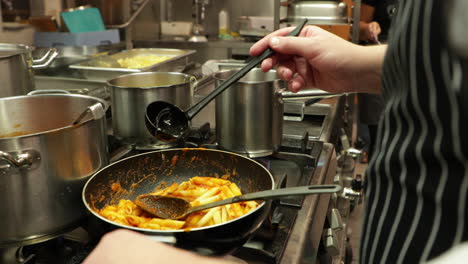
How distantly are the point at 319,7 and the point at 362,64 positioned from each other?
1.61m

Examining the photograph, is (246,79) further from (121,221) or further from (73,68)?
(73,68)

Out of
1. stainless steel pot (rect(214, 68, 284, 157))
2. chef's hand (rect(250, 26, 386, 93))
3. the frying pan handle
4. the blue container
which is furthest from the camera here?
the blue container

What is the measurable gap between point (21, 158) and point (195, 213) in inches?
12.5

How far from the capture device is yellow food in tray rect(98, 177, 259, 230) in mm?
748

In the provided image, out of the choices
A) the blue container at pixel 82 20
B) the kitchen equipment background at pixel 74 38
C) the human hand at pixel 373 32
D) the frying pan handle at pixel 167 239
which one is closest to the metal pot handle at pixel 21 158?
the frying pan handle at pixel 167 239

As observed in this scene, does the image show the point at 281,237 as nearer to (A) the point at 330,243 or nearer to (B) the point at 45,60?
(A) the point at 330,243

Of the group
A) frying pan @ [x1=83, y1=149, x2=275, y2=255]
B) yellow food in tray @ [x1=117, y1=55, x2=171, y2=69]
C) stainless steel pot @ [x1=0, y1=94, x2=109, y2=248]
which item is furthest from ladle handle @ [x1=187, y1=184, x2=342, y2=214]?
yellow food in tray @ [x1=117, y1=55, x2=171, y2=69]

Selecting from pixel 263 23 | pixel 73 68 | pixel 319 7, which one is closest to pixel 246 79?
pixel 73 68

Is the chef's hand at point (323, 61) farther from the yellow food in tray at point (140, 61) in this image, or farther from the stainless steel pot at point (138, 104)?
the yellow food in tray at point (140, 61)

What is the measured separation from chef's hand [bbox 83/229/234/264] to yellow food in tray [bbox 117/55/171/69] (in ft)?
5.41

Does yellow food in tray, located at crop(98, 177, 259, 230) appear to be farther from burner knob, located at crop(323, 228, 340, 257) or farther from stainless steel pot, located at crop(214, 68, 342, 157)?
burner knob, located at crop(323, 228, 340, 257)

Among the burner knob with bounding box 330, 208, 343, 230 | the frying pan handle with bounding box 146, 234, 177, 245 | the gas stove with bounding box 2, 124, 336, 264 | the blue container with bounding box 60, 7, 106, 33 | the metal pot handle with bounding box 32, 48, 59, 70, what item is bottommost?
the burner knob with bounding box 330, 208, 343, 230

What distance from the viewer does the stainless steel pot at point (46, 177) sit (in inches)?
26.2

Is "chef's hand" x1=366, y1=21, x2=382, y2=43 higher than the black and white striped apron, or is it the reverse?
"chef's hand" x1=366, y1=21, x2=382, y2=43
